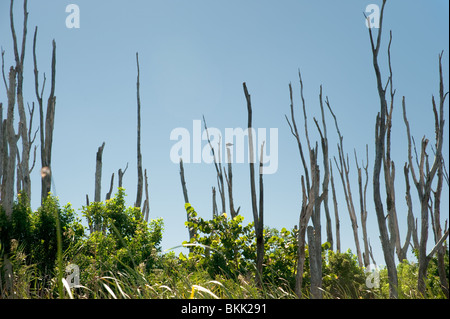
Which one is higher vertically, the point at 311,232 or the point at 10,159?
the point at 10,159

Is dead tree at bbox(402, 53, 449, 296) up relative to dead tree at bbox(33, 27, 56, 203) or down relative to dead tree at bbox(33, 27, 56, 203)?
down

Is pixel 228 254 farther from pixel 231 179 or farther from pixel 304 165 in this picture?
pixel 231 179

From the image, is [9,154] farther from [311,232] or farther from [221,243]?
[311,232]

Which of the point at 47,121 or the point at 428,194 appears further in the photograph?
the point at 47,121

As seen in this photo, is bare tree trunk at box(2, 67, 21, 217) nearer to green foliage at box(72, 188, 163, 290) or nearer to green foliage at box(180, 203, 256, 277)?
green foliage at box(72, 188, 163, 290)

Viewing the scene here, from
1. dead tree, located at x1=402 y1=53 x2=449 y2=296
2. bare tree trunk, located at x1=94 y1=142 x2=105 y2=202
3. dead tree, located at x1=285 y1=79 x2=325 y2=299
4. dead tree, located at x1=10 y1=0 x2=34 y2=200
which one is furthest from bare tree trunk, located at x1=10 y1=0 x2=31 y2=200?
dead tree, located at x1=402 y1=53 x2=449 y2=296

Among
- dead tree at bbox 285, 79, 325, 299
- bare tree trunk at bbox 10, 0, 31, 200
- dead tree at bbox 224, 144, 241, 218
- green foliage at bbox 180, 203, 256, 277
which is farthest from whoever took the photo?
bare tree trunk at bbox 10, 0, 31, 200

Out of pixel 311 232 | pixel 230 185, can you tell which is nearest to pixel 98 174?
pixel 230 185

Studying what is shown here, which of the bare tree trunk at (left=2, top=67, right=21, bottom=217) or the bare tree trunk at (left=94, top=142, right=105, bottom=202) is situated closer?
the bare tree trunk at (left=2, top=67, right=21, bottom=217)

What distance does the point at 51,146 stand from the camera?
1192cm

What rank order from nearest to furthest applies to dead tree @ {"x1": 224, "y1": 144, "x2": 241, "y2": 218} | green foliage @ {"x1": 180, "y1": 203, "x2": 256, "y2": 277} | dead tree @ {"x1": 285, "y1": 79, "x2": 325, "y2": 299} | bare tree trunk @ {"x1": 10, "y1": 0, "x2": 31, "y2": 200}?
dead tree @ {"x1": 285, "y1": 79, "x2": 325, "y2": 299} < green foliage @ {"x1": 180, "y1": 203, "x2": 256, "y2": 277} < dead tree @ {"x1": 224, "y1": 144, "x2": 241, "y2": 218} < bare tree trunk @ {"x1": 10, "y1": 0, "x2": 31, "y2": 200}

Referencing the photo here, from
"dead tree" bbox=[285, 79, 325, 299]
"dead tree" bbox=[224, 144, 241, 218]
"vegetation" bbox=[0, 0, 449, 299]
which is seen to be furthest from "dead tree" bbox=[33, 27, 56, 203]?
"dead tree" bbox=[285, 79, 325, 299]

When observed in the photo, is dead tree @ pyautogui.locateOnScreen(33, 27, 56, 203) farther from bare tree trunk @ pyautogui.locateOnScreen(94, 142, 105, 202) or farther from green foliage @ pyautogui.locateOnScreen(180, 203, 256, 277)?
green foliage @ pyautogui.locateOnScreen(180, 203, 256, 277)
